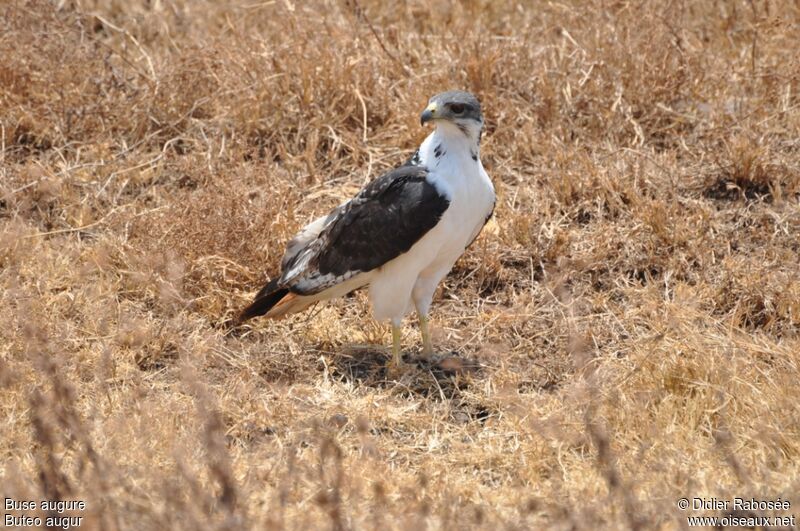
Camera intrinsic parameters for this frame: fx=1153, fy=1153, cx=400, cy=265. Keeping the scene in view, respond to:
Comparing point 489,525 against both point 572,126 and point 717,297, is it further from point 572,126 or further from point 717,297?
point 572,126

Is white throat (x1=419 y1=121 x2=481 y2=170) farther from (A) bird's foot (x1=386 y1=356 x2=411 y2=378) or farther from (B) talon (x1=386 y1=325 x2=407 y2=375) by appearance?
(A) bird's foot (x1=386 y1=356 x2=411 y2=378)

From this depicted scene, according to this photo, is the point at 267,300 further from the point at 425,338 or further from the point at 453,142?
the point at 453,142

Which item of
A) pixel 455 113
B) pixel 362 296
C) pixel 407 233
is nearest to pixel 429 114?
pixel 455 113

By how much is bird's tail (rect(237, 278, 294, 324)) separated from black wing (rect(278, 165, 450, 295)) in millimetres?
57

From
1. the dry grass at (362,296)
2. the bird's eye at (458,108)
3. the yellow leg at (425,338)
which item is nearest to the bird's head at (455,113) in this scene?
the bird's eye at (458,108)

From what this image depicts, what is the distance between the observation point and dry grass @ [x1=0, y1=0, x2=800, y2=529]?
4383 mm

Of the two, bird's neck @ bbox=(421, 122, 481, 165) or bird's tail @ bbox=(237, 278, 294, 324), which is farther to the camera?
bird's tail @ bbox=(237, 278, 294, 324)

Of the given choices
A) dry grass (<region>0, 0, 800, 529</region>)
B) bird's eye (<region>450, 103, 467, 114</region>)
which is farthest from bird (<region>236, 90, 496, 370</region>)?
dry grass (<region>0, 0, 800, 529</region>)

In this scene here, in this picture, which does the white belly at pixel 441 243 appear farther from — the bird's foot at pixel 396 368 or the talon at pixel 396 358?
the bird's foot at pixel 396 368

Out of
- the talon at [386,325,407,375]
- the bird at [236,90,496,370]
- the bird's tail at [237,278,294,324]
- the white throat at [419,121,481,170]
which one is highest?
the white throat at [419,121,481,170]

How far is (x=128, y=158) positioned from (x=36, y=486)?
3.39 metres

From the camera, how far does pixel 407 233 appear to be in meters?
5.32

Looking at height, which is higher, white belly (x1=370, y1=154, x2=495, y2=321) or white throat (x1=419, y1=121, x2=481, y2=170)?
white throat (x1=419, y1=121, x2=481, y2=170)

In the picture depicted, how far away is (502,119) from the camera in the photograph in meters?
7.28
